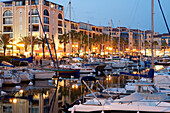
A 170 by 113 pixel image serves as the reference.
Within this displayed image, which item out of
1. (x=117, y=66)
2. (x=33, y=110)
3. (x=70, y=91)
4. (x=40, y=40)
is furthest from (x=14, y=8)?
(x=33, y=110)

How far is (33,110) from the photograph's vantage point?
20.5 meters

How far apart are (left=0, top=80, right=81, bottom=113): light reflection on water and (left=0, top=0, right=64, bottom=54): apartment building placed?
44.7 metres

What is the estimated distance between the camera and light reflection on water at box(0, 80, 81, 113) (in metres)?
20.7

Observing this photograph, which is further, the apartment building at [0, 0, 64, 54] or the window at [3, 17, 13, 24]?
the window at [3, 17, 13, 24]

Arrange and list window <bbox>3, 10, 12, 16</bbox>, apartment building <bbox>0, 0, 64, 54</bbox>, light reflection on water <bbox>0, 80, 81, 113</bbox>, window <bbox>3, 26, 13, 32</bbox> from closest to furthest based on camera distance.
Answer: light reflection on water <bbox>0, 80, 81, 113</bbox>, apartment building <bbox>0, 0, 64, 54</bbox>, window <bbox>3, 10, 12, 16</bbox>, window <bbox>3, 26, 13, 32</bbox>

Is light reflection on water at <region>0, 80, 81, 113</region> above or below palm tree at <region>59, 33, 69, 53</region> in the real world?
below

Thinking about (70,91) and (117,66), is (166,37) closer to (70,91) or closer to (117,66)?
(117,66)

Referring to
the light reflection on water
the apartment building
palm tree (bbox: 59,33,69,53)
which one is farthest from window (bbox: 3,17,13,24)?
the light reflection on water

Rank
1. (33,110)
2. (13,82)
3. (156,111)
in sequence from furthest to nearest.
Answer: (13,82) → (33,110) → (156,111)

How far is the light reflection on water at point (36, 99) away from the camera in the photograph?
67.8 feet

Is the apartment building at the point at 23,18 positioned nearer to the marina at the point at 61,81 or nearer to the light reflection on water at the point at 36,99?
the marina at the point at 61,81

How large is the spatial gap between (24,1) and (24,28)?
296 inches

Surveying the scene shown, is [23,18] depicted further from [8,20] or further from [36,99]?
[36,99]

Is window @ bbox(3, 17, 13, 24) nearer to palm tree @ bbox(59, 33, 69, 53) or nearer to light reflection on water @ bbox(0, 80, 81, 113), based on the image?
palm tree @ bbox(59, 33, 69, 53)
